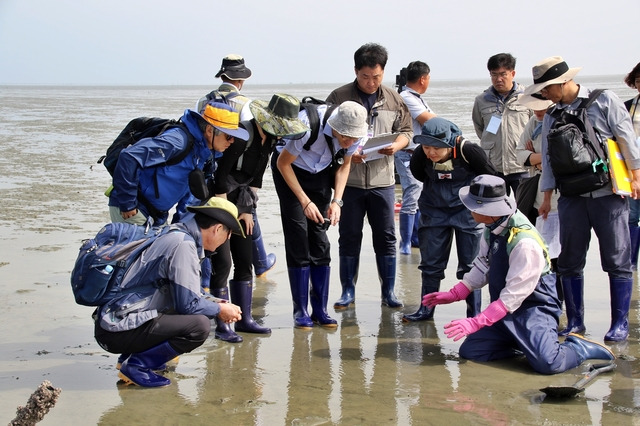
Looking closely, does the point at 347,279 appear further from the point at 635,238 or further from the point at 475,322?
the point at 635,238

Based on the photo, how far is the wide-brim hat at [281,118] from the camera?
5684 millimetres

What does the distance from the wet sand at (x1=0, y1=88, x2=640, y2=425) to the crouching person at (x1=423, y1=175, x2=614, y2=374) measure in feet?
0.40

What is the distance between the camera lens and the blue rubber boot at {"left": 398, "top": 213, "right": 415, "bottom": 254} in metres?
8.70

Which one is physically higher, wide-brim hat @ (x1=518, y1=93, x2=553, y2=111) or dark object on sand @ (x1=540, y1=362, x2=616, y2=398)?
wide-brim hat @ (x1=518, y1=93, x2=553, y2=111)

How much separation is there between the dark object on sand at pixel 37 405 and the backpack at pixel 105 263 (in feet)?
2.84

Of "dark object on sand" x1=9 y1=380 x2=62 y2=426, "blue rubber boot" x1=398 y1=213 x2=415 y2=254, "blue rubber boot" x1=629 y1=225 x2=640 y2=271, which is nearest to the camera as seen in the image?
"dark object on sand" x1=9 y1=380 x2=62 y2=426

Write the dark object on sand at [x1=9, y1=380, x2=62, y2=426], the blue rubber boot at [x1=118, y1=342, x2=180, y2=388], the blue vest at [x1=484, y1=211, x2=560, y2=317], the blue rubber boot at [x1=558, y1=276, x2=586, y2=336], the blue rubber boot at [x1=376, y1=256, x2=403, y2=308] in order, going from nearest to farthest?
the dark object on sand at [x1=9, y1=380, x2=62, y2=426], the blue rubber boot at [x1=118, y1=342, x2=180, y2=388], the blue vest at [x1=484, y1=211, x2=560, y2=317], the blue rubber boot at [x1=558, y1=276, x2=586, y2=336], the blue rubber boot at [x1=376, y1=256, x2=403, y2=308]

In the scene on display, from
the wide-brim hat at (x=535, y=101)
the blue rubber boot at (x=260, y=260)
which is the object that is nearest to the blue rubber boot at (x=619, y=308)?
the wide-brim hat at (x=535, y=101)

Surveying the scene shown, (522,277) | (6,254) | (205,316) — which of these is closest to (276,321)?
(205,316)

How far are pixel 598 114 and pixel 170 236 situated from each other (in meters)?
3.00

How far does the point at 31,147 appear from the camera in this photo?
1822 centimetres

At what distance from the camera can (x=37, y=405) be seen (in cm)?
397

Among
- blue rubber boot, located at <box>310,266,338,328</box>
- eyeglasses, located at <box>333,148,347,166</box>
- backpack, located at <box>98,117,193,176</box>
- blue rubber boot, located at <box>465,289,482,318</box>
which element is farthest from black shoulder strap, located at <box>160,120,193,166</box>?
blue rubber boot, located at <box>465,289,482,318</box>

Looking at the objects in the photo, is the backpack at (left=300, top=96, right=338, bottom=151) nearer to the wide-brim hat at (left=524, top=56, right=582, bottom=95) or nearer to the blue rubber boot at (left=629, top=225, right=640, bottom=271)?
the wide-brim hat at (left=524, top=56, right=582, bottom=95)
